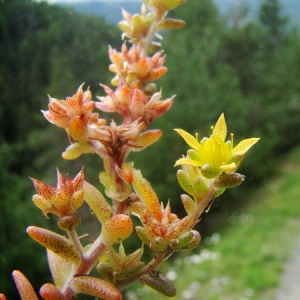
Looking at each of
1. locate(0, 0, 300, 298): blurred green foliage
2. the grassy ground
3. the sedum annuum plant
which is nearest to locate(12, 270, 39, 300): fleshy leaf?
the sedum annuum plant

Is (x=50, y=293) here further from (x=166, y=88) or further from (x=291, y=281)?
(x=166, y=88)

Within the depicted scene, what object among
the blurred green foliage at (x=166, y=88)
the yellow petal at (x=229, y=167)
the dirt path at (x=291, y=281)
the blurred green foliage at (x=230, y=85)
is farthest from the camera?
the blurred green foliage at (x=230, y=85)

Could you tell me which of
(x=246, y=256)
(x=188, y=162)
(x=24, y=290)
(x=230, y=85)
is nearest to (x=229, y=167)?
(x=188, y=162)

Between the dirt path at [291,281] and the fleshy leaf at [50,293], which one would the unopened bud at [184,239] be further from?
the dirt path at [291,281]


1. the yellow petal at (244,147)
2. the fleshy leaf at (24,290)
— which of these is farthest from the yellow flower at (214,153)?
the fleshy leaf at (24,290)

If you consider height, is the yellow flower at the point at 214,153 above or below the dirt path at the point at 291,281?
below

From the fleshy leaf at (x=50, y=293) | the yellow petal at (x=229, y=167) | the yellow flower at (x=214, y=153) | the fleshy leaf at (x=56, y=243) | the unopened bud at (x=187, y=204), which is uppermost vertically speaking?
the yellow flower at (x=214, y=153)

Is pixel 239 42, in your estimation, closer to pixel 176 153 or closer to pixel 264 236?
pixel 176 153

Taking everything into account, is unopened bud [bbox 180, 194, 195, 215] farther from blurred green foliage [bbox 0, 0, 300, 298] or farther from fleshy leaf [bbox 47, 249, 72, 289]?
blurred green foliage [bbox 0, 0, 300, 298]

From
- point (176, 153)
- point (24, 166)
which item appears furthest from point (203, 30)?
point (24, 166)
